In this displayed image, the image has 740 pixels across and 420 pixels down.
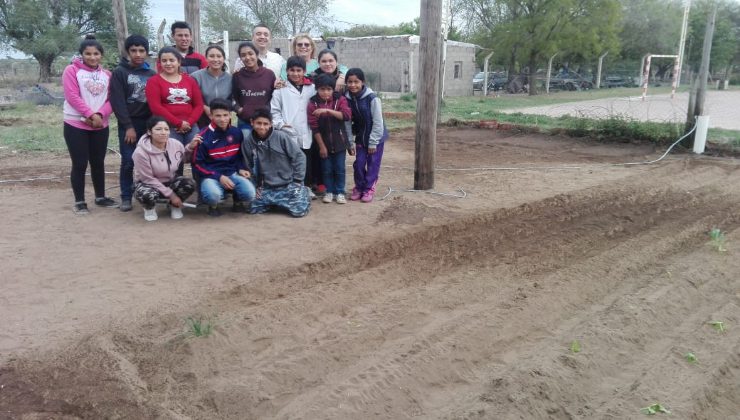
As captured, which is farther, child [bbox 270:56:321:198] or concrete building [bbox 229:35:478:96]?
concrete building [bbox 229:35:478:96]

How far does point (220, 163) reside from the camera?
5.55m

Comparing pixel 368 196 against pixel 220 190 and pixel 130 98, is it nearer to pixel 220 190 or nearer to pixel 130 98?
pixel 220 190

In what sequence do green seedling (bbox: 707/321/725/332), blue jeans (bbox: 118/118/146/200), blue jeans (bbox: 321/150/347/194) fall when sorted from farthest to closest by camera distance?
blue jeans (bbox: 321/150/347/194) → blue jeans (bbox: 118/118/146/200) → green seedling (bbox: 707/321/725/332)

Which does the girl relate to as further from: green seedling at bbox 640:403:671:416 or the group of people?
green seedling at bbox 640:403:671:416

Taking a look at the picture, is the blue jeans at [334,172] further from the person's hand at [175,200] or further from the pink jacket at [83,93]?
the pink jacket at [83,93]

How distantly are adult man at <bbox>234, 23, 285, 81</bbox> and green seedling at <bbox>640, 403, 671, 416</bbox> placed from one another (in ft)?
14.3

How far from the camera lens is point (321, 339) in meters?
3.32

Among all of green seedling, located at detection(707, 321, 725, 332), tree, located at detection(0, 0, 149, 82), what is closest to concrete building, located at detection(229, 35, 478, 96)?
tree, located at detection(0, 0, 149, 82)

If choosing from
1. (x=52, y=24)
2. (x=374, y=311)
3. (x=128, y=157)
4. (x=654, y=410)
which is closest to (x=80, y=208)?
(x=128, y=157)

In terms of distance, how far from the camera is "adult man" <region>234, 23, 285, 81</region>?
596cm

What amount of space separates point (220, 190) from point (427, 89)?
2.66 metres

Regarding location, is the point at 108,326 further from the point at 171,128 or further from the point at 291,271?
the point at 171,128

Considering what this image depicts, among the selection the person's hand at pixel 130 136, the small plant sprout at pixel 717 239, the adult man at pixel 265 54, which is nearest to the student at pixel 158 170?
the person's hand at pixel 130 136

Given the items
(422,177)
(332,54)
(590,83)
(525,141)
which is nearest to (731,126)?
(525,141)
